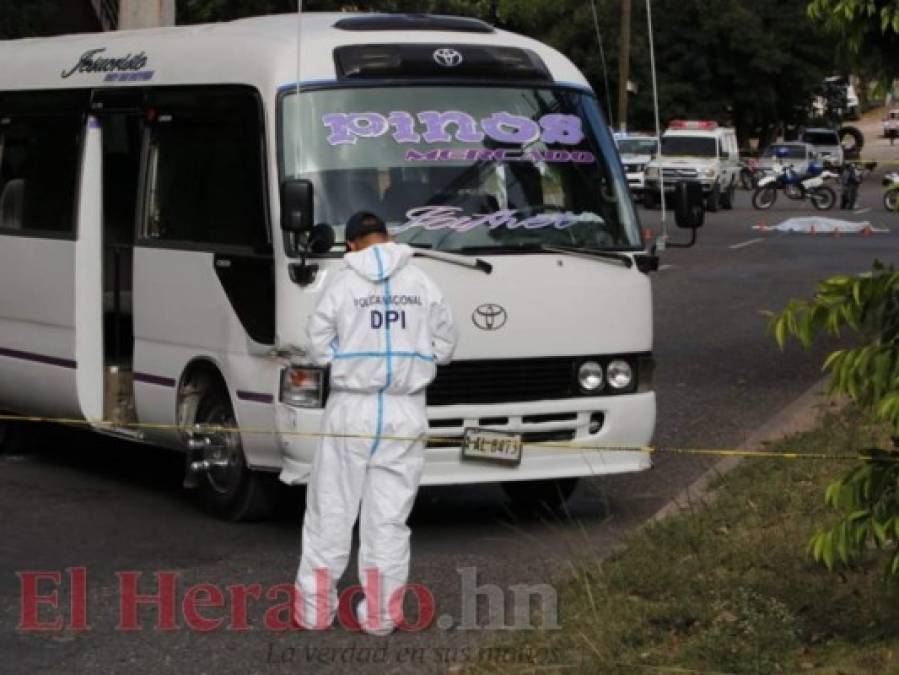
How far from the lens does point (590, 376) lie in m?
10.6

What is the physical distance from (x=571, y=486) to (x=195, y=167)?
109 inches

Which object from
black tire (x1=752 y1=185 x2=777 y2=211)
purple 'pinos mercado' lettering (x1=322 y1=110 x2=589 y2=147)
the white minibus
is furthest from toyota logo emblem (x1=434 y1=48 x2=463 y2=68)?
black tire (x1=752 y1=185 x2=777 y2=211)

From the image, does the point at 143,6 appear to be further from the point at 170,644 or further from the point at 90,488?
the point at 170,644

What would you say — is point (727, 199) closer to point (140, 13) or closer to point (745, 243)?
point (745, 243)

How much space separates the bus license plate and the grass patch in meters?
0.89

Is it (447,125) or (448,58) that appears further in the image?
(448,58)

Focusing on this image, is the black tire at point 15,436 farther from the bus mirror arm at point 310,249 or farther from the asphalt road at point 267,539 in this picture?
the bus mirror arm at point 310,249

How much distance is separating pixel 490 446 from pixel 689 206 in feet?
6.92

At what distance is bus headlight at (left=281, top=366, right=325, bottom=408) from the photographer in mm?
9953

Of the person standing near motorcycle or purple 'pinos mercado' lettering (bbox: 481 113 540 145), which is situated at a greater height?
purple 'pinos mercado' lettering (bbox: 481 113 540 145)

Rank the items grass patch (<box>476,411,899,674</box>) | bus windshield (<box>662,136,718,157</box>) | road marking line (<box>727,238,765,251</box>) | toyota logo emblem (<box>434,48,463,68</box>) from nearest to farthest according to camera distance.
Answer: grass patch (<box>476,411,899,674</box>) → toyota logo emblem (<box>434,48,463,68</box>) → road marking line (<box>727,238,765,251</box>) → bus windshield (<box>662,136,718,157</box>)

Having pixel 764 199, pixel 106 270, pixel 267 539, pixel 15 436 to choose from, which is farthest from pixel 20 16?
pixel 764 199

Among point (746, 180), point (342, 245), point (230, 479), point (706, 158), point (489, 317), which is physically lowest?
point (746, 180)

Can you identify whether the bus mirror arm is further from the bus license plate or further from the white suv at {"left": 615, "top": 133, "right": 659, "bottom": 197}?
the white suv at {"left": 615, "top": 133, "right": 659, "bottom": 197}
